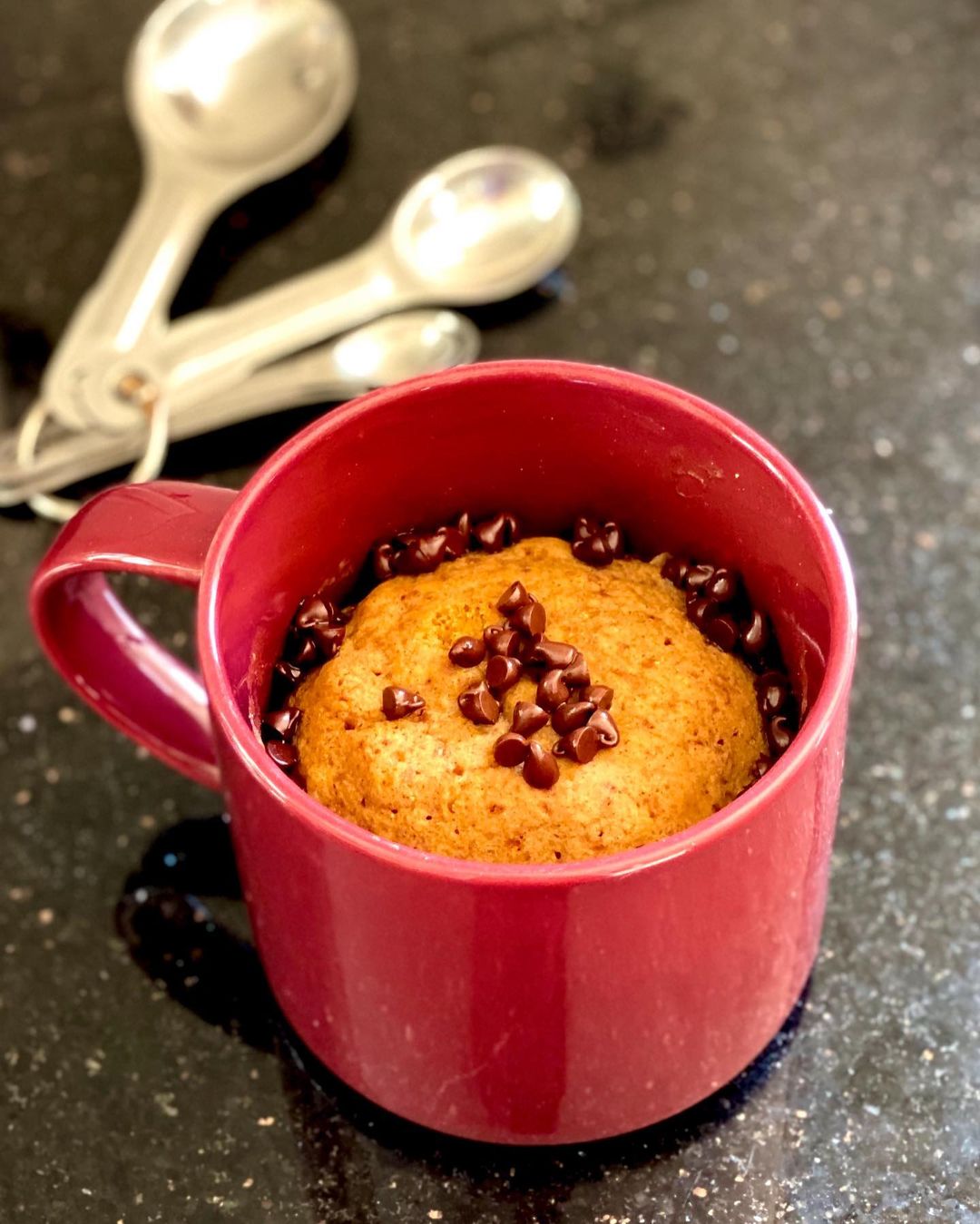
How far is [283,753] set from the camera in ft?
2.17

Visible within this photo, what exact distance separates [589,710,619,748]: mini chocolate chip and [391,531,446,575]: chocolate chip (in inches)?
5.0

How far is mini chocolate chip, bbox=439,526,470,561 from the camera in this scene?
72 centimetres

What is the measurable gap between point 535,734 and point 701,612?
10cm

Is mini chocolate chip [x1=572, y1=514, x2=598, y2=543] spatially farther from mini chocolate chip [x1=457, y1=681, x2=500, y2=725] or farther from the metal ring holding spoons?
the metal ring holding spoons

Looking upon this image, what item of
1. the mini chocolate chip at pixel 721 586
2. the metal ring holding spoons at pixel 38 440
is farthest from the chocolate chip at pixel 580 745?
the metal ring holding spoons at pixel 38 440

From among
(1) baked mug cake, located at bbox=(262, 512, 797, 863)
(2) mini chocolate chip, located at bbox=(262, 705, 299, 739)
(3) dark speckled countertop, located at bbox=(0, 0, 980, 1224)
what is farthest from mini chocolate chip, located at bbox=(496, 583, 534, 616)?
(3) dark speckled countertop, located at bbox=(0, 0, 980, 1224)

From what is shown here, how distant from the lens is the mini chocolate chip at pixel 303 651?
0.70 meters

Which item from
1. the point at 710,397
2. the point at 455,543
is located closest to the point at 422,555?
the point at 455,543

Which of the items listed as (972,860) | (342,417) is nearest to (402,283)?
(342,417)

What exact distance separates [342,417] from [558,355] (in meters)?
0.37

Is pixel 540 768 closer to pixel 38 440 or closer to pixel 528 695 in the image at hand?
pixel 528 695

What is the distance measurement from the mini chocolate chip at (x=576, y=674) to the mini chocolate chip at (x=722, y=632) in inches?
2.7

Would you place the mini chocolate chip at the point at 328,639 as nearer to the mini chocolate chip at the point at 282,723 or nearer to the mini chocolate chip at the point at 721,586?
the mini chocolate chip at the point at 282,723

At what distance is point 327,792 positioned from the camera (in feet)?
2.15
